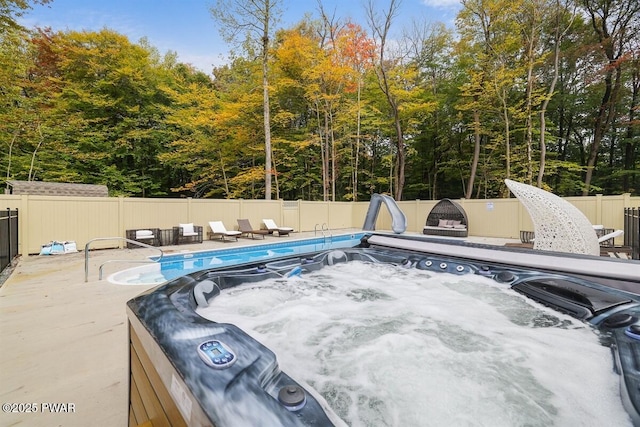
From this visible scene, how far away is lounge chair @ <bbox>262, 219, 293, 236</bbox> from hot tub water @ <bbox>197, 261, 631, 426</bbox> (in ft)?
22.1

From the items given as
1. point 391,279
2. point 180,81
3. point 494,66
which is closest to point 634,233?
point 391,279

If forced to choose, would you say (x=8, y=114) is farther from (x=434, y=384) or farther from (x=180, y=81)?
(x=434, y=384)

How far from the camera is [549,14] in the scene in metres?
10.7

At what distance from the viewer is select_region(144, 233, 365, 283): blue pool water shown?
536 centimetres

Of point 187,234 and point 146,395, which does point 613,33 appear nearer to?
point 187,234

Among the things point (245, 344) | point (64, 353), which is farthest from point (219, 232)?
point (245, 344)

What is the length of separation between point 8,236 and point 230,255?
3748 millimetres

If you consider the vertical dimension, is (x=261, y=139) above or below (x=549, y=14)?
below

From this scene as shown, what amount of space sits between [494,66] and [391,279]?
38.6 feet

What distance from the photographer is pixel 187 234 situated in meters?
8.27

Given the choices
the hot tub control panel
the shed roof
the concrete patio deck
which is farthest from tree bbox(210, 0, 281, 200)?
the hot tub control panel

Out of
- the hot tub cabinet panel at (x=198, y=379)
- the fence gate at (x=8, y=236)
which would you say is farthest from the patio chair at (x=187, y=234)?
the hot tub cabinet panel at (x=198, y=379)

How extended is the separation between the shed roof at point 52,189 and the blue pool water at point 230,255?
4.34m

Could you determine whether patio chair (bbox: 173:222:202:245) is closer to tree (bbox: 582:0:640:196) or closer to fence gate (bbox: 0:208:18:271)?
fence gate (bbox: 0:208:18:271)
